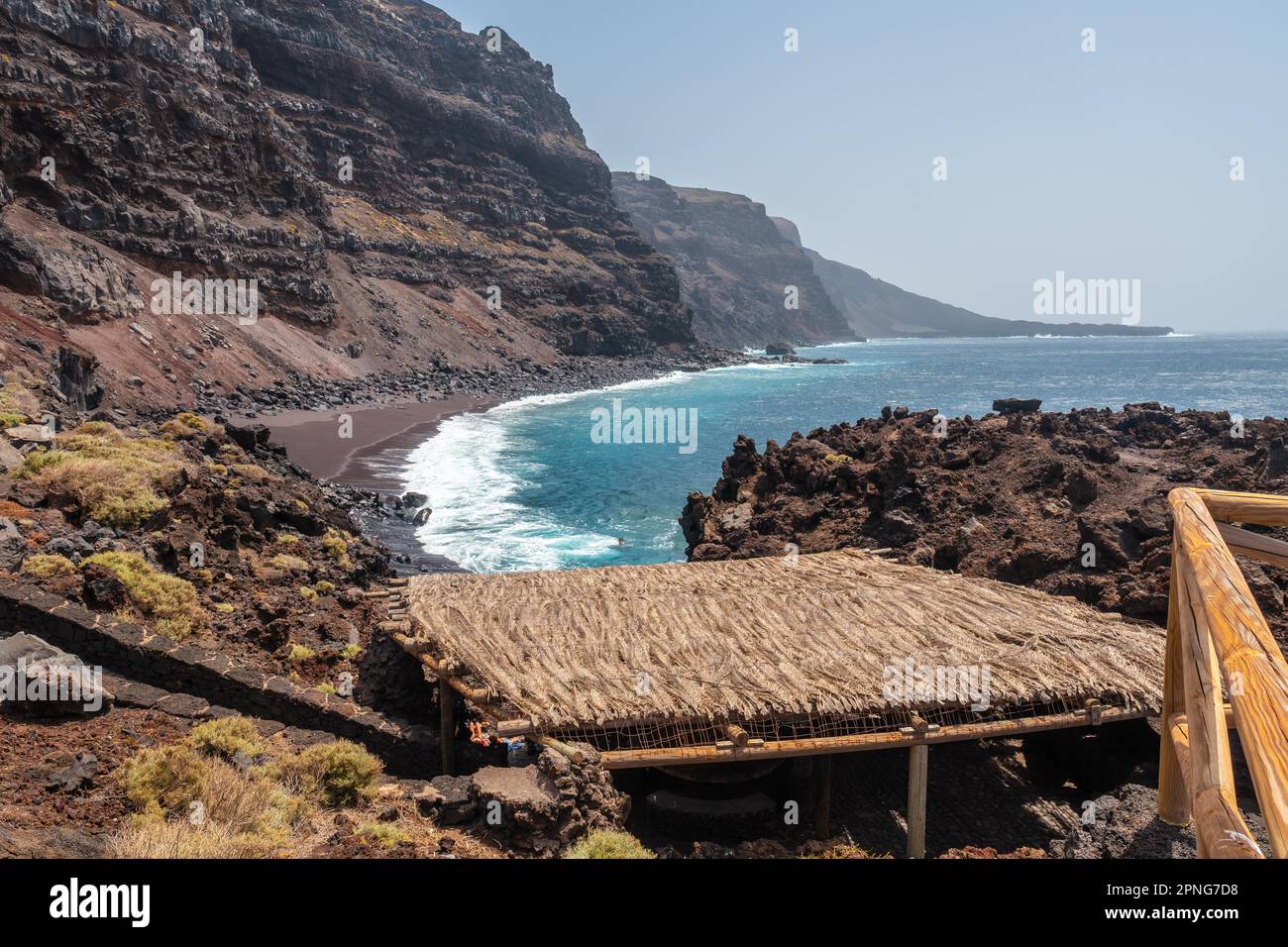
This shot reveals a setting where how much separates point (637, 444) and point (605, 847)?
5246 cm

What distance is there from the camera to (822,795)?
11273mm

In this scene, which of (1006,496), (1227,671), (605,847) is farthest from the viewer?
(1006,496)

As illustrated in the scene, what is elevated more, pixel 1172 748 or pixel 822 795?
pixel 1172 748

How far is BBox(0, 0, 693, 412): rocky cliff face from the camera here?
48250 mm

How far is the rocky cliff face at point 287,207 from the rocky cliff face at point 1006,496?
111 feet

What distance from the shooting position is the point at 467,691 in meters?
10.0

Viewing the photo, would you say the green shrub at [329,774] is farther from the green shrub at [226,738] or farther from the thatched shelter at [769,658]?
the thatched shelter at [769,658]

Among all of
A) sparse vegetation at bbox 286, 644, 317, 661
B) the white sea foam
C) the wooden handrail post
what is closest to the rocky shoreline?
the white sea foam

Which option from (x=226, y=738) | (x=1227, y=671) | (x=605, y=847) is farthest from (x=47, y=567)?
(x=1227, y=671)

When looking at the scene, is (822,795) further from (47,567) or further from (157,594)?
(47,567)

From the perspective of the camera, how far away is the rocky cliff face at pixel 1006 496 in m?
15.9

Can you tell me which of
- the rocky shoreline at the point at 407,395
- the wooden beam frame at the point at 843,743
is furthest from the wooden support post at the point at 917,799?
the rocky shoreline at the point at 407,395
